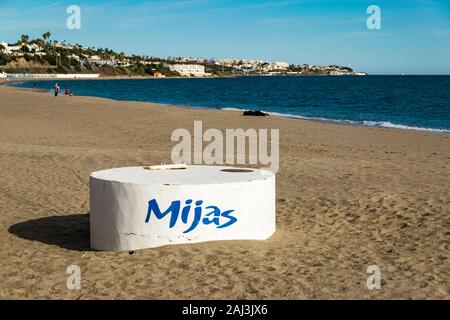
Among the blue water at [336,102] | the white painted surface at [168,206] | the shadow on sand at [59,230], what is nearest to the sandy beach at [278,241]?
the shadow on sand at [59,230]

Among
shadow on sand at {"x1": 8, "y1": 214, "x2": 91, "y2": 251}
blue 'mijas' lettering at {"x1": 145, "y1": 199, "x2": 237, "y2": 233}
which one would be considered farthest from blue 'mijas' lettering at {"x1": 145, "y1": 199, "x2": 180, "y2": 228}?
shadow on sand at {"x1": 8, "y1": 214, "x2": 91, "y2": 251}

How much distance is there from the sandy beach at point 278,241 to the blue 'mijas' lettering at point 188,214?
29 centimetres

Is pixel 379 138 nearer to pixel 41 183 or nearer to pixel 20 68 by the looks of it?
pixel 41 183

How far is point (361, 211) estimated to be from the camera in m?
9.71

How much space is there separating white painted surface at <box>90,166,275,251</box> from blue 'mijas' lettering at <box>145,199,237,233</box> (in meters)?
0.02

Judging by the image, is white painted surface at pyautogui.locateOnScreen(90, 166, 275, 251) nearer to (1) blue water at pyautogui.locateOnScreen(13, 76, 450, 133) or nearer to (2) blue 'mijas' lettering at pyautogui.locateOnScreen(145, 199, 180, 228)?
(2) blue 'mijas' lettering at pyautogui.locateOnScreen(145, 199, 180, 228)

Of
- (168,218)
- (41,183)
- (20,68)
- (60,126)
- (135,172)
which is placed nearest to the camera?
(168,218)

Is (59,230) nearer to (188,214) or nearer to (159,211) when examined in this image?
(159,211)

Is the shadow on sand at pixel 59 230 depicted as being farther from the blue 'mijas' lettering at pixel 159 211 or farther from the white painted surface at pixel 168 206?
the blue 'mijas' lettering at pixel 159 211

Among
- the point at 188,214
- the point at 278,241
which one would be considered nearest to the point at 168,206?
the point at 188,214

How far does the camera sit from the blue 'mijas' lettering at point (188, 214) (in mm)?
7043

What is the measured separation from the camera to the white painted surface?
7.05 metres
